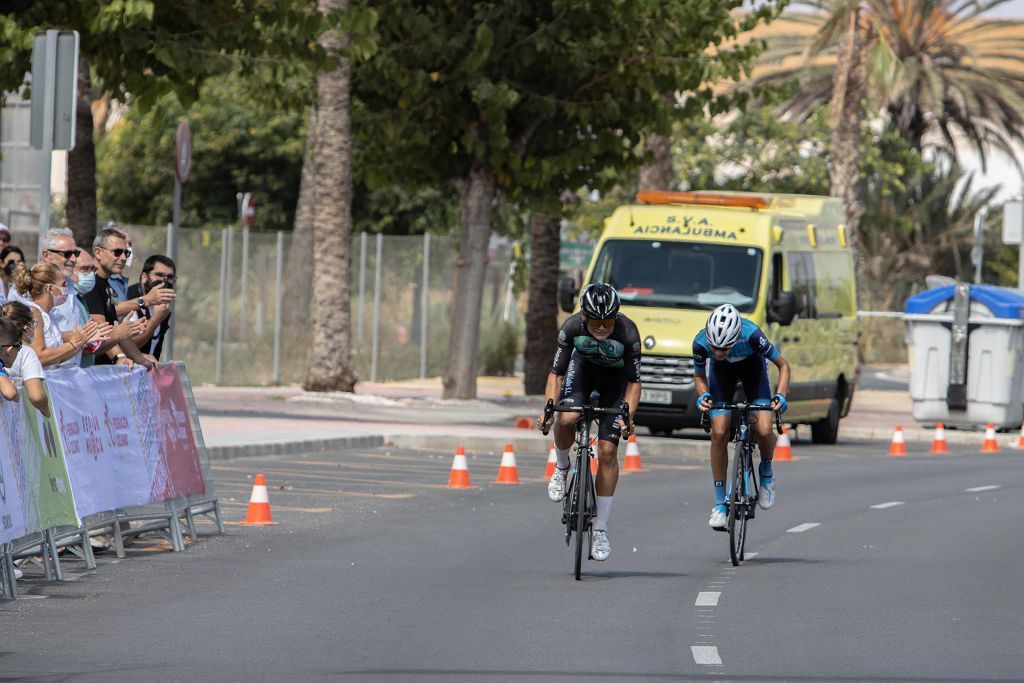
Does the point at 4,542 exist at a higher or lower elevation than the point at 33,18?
lower

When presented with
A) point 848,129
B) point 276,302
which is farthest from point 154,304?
point 848,129

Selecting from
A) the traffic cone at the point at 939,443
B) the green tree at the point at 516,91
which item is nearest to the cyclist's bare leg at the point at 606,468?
the traffic cone at the point at 939,443

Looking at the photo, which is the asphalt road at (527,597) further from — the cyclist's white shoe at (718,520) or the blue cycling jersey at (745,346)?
the blue cycling jersey at (745,346)

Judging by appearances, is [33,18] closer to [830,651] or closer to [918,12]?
[830,651]

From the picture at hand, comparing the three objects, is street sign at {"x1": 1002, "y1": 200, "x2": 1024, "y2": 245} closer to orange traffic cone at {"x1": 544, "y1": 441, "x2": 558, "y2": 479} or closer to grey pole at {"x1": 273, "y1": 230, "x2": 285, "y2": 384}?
grey pole at {"x1": 273, "y1": 230, "x2": 285, "y2": 384}

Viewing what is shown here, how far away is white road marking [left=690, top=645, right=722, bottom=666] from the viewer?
31.6 feet

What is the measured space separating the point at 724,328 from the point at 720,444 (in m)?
0.79

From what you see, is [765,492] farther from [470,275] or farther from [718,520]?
[470,275]

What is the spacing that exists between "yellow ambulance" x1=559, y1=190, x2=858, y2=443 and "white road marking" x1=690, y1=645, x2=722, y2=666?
551 inches

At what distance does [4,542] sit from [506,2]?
709 inches

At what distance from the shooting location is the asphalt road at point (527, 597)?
957 cm

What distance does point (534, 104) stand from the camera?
28.8 metres

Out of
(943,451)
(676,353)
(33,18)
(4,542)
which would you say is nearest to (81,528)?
(4,542)

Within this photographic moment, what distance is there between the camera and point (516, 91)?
28.8 meters
